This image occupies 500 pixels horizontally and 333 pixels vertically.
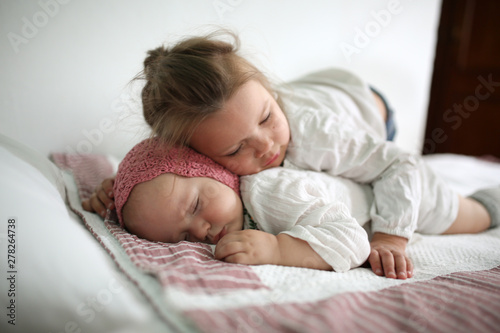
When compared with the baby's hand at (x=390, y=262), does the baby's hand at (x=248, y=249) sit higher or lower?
higher

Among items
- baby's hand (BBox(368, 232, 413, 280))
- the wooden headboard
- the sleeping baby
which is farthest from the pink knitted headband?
the wooden headboard

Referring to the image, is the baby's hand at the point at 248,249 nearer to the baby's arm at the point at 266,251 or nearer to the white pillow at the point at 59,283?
the baby's arm at the point at 266,251

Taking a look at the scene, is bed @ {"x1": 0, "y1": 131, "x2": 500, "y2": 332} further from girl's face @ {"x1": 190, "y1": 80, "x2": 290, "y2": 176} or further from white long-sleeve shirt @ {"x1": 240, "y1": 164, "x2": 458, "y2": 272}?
girl's face @ {"x1": 190, "y1": 80, "x2": 290, "y2": 176}

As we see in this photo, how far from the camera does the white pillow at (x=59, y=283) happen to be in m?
0.47

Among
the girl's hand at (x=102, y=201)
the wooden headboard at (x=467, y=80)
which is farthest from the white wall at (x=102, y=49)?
the wooden headboard at (x=467, y=80)

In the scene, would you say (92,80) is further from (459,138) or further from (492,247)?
(459,138)

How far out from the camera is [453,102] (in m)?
2.48

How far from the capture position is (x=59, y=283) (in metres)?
0.49

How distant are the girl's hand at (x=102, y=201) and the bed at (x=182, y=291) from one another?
194mm

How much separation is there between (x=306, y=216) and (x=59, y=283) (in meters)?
0.45

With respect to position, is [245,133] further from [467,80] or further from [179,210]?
[467,80]

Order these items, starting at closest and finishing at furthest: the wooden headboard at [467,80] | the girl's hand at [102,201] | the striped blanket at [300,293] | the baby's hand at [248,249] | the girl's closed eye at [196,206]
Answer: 1. the striped blanket at [300,293]
2. the baby's hand at [248,249]
3. the girl's closed eye at [196,206]
4. the girl's hand at [102,201]
5. the wooden headboard at [467,80]

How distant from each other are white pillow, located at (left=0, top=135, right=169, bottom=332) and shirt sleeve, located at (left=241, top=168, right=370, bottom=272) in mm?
315

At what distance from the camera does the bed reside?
0.45 m
